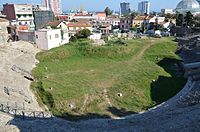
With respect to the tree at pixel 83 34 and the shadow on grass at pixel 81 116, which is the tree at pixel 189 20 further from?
the shadow on grass at pixel 81 116

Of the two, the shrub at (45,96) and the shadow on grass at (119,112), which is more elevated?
the shrub at (45,96)

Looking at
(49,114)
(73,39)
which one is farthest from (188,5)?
(49,114)

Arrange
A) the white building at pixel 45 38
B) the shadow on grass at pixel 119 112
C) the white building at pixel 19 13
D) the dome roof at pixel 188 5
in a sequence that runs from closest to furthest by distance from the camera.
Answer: the shadow on grass at pixel 119 112
the white building at pixel 45 38
the white building at pixel 19 13
the dome roof at pixel 188 5

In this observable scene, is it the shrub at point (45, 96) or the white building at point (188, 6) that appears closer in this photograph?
the shrub at point (45, 96)

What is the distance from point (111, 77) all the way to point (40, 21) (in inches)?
1804

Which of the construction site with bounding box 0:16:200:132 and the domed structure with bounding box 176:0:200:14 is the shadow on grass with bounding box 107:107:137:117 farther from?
the domed structure with bounding box 176:0:200:14

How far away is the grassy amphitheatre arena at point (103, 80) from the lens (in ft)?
89.7

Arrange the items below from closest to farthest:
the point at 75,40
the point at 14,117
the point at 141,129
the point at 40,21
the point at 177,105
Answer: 1. the point at 141,129
2. the point at 14,117
3. the point at 177,105
4. the point at 75,40
5. the point at 40,21

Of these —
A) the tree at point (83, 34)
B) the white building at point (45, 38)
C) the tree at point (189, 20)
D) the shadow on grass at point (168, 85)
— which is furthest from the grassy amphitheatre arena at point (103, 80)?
the tree at point (189, 20)

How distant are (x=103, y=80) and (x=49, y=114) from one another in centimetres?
1147

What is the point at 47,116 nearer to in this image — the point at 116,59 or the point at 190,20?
the point at 116,59

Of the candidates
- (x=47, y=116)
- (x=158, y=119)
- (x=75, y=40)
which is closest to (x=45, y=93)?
(x=47, y=116)

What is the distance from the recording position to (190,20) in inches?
3238

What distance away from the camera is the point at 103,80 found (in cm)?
3444
